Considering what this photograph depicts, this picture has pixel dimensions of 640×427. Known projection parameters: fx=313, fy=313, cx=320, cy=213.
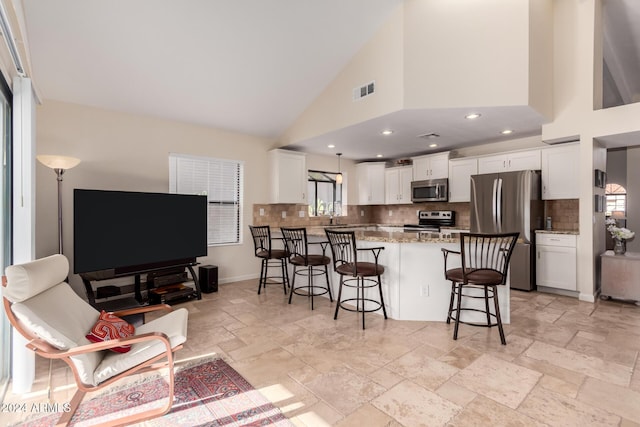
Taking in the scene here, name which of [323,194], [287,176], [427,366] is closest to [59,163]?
[287,176]

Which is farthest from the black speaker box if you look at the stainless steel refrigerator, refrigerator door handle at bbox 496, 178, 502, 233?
refrigerator door handle at bbox 496, 178, 502, 233

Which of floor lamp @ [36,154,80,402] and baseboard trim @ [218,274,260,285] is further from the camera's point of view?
baseboard trim @ [218,274,260,285]

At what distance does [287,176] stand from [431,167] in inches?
112

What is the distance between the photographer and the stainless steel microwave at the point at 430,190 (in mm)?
5914

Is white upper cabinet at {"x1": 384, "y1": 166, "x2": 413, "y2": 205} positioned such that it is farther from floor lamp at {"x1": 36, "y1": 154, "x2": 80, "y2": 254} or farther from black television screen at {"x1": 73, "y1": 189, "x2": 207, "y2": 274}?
floor lamp at {"x1": 36, "y1": 154, "x2": 80, "y2": 254}

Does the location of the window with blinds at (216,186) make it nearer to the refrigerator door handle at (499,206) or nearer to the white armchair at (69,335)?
the white armchair at (69,335)

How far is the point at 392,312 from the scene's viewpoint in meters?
3.59

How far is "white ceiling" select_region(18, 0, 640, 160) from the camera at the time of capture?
10.2 feet

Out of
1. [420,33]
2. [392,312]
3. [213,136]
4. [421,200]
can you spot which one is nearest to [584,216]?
[421,200]

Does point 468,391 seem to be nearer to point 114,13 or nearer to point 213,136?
point 114,13

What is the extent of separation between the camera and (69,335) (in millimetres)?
1854

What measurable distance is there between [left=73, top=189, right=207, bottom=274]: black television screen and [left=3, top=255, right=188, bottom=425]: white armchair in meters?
1.34

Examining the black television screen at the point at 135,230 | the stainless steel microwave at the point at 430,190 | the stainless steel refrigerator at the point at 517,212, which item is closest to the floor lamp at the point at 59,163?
the black television screen at the point at 135,230

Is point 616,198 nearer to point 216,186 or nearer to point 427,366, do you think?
point 427,366
